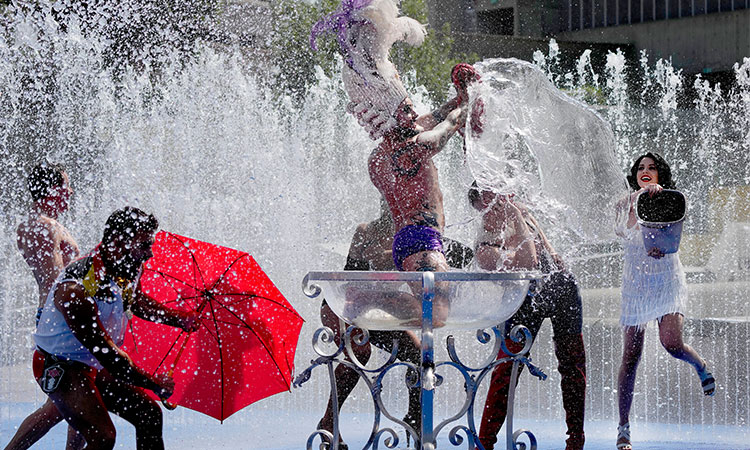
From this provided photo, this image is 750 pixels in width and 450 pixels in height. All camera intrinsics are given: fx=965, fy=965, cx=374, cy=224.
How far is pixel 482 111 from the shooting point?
349 centimetres

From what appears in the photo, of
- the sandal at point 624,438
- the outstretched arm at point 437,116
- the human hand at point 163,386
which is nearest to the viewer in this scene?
the human hand at point 163,386

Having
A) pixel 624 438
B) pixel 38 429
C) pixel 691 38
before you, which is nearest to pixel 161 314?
pixel 38 429

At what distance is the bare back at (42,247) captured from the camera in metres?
4.02

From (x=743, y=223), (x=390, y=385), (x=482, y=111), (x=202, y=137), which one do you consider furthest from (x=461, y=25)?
(x=482, y=111)

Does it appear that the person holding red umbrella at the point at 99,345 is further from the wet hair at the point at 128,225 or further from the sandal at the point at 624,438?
the sandal at the point at 624,438

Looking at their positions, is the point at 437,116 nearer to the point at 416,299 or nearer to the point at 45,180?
the point at 416,299

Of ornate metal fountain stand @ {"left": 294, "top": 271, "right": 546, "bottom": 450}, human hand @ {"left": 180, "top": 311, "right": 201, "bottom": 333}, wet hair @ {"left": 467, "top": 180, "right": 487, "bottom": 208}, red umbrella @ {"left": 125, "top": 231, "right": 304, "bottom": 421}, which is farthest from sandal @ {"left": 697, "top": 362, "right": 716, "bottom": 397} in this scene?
human hand @ {"left": 180, "top": 311, "right": 201, "bottom": 333}

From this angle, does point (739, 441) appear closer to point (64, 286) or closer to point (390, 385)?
point (390, 385)

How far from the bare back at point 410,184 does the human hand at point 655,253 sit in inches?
44.8

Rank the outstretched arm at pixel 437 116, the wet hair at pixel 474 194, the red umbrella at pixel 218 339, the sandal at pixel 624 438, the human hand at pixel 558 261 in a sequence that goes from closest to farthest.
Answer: the red umbrella at pixel 218 339 < the outstretched arm at pixel 437 116 < the wet hair at pixel 474 194 < the human hand at pixel 558 261 < the sandal at pixel 624 438

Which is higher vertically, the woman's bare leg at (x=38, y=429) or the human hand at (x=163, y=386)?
the human hand at (x=163, y=386)

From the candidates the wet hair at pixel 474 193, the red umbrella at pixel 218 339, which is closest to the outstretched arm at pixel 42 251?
the red umbrella at pixel 218 339

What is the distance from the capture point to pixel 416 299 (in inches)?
120

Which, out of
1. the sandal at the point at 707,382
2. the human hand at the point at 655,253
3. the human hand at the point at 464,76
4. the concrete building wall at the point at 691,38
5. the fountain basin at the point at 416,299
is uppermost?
the concrete building wall at the point at 691,38
